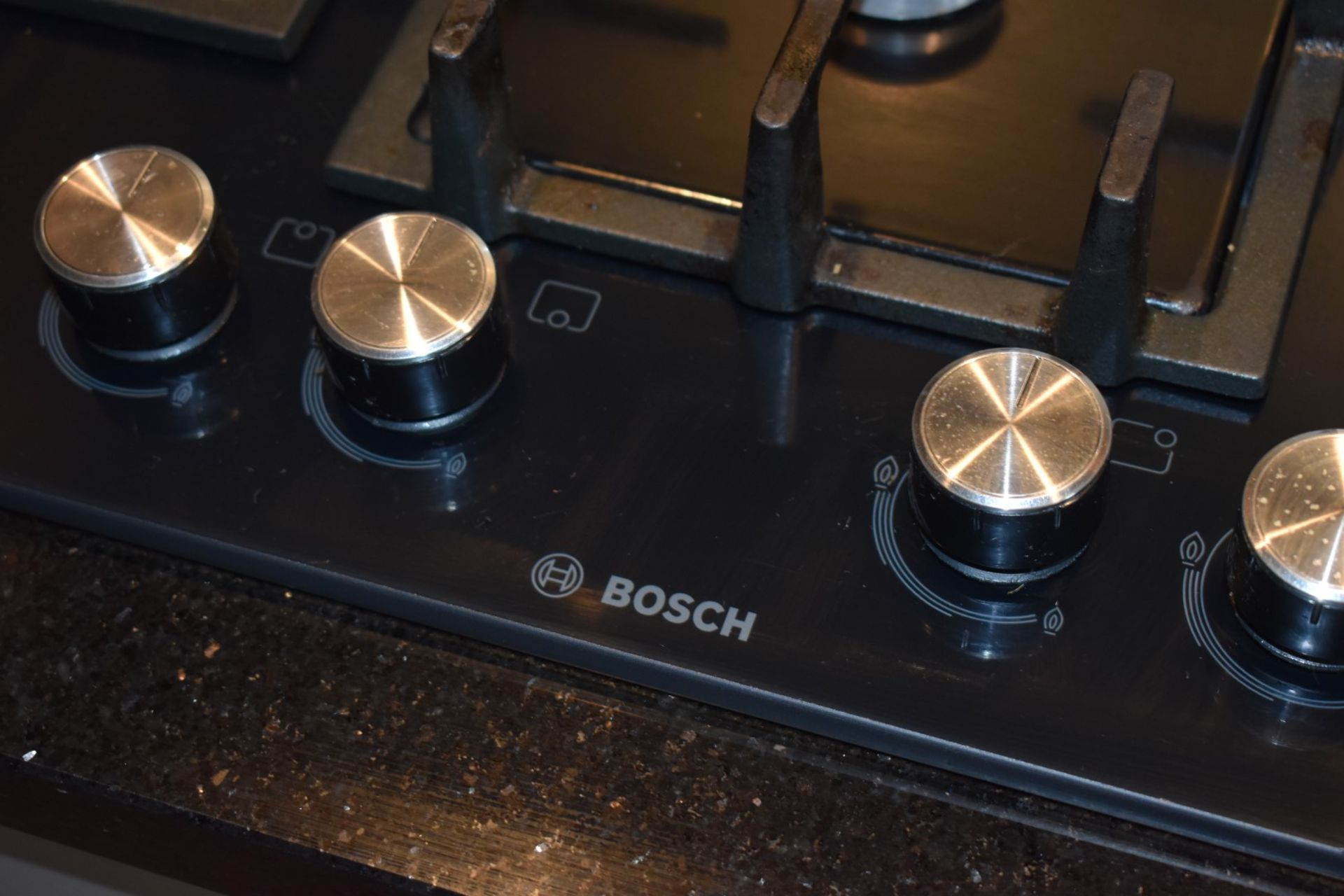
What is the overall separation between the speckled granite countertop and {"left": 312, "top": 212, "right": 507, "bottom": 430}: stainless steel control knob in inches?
3.7

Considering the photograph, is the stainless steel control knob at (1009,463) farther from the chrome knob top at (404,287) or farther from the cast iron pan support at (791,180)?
the chrome knob top at (404,287)

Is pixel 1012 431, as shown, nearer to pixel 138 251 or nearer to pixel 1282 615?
pixel 1282 615

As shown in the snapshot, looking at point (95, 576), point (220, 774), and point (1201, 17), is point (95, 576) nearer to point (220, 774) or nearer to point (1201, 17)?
point (220, 774)

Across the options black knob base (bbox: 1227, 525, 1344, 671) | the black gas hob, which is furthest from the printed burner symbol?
black knob base (bbox: 1227, 525, 1344, 671)

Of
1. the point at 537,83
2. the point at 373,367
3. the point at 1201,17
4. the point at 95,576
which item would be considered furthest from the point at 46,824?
the point at 1201,17

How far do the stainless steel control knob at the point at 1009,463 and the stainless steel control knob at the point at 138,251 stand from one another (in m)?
0.32

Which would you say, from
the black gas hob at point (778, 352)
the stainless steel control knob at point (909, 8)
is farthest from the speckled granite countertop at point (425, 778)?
the stainless steel control knob at point (909, 8)

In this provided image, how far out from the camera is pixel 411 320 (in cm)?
63

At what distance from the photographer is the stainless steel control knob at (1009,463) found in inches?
22.2

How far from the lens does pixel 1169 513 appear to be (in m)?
0.61

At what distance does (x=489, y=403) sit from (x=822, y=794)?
224 millimetres

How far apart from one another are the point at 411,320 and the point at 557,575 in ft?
0.40

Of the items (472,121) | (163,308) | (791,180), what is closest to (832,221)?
(791,180)

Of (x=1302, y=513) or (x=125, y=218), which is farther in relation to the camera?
(x=125, y=218)
